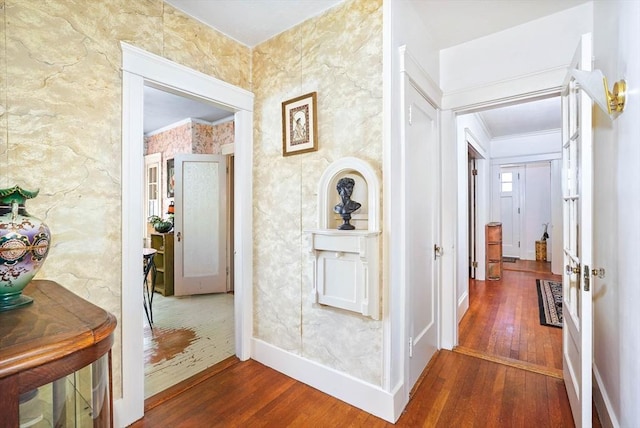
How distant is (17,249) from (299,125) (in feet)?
5.35

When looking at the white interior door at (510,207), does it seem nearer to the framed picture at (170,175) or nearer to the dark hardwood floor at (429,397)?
the dark hardwood floor at (429,397)

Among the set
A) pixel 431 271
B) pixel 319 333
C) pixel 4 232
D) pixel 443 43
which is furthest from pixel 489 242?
pixel 4 232

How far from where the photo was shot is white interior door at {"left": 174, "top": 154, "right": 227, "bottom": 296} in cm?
416

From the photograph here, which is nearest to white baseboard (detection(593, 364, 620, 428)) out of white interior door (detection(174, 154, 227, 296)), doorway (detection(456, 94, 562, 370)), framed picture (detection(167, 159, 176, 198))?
A: doorway (detection(456, 94, 562, 370))

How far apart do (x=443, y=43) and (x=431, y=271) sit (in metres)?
1.92

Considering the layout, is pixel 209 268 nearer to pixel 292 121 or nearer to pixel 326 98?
pixel 292 121

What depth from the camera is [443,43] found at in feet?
8.10

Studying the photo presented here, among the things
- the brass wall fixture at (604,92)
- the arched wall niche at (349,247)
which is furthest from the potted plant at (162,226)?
the brass wall fixture at (604,92)

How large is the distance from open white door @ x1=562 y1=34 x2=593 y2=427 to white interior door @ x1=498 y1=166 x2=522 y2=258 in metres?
5.65

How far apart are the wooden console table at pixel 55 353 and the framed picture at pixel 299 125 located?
4.99 ft

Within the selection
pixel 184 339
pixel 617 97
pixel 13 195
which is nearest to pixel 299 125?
pixel 13 195

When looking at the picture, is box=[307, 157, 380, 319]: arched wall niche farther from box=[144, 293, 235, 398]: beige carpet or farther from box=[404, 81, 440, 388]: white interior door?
box=[144, 293, 235, 398]: beige carpet

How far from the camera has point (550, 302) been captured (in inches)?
146

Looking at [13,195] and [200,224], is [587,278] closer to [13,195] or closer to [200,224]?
[13,195]
